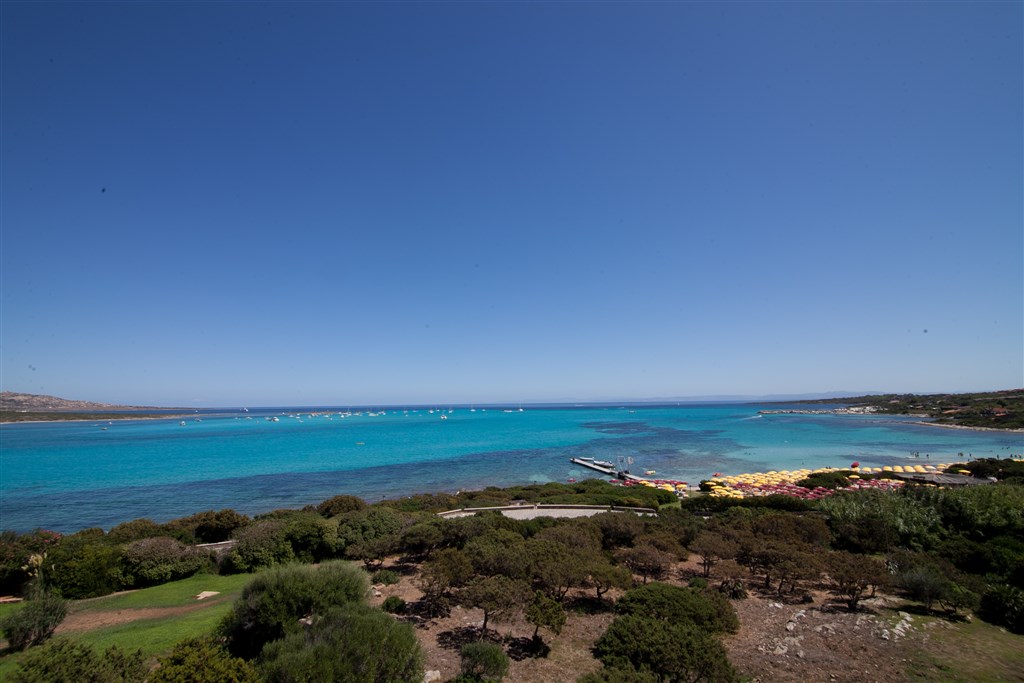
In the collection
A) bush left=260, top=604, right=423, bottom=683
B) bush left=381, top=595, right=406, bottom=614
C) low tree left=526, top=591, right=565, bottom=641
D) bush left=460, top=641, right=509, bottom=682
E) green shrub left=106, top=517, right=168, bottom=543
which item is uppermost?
bush left=260, top=604, right=423, bottom=683

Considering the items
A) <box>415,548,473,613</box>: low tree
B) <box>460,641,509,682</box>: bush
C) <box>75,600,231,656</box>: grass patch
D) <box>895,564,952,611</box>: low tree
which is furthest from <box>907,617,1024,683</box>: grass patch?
<box>75,600,231,656</box>: grass patch

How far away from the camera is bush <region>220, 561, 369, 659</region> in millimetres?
9633

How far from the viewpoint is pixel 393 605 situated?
1248 centimetres

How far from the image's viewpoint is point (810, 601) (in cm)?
1348

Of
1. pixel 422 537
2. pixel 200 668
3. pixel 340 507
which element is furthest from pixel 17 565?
pixel 200 668

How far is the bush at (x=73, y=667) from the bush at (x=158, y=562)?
10.9 m

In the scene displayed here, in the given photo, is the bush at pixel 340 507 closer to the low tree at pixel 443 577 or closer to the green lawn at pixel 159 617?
the green lawn at pixel 159 617

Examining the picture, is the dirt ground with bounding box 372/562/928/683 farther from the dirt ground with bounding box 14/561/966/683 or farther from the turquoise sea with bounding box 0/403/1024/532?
the turquoise sea with bounding box 0/403/1024/532

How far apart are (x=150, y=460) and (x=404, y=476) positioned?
126 feet

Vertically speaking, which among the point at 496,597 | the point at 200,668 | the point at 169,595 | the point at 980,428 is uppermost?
the point at 200,668

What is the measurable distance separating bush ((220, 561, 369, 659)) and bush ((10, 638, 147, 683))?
3.04 metres

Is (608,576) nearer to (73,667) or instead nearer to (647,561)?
(647,561)

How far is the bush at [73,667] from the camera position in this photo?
6.12m

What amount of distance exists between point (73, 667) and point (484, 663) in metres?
6.81
